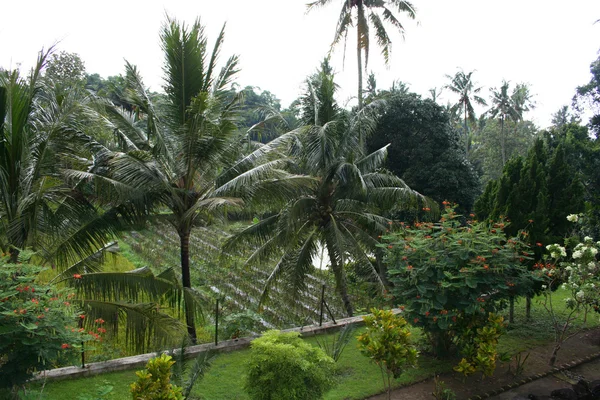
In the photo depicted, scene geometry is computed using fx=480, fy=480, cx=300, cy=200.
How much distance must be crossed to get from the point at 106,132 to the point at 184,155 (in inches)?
53.1

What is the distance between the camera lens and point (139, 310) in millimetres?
6781

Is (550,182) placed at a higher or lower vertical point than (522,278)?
A: higher

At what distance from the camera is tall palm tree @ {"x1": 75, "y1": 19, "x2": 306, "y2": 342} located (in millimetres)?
7598

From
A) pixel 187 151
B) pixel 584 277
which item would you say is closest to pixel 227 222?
pixel 187 151

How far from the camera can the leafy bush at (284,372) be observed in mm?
5152

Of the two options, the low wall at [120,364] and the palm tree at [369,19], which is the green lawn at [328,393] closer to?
the low wall at [120,364]

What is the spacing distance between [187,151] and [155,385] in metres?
4.25

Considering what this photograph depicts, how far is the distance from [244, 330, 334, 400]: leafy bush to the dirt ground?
1.87 m

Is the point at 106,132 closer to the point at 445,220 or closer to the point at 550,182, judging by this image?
the point at 445,220

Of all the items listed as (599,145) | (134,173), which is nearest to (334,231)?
(134,173)

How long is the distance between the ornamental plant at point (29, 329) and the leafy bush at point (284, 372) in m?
1.80

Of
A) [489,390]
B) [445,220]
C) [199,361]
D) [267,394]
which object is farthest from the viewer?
[445,220]

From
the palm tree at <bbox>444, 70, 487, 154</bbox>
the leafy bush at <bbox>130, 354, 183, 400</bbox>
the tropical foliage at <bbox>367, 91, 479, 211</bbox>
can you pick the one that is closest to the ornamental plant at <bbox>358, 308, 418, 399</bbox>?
the leafy bush at <bbox>130, 354, 183, 400</bbox>

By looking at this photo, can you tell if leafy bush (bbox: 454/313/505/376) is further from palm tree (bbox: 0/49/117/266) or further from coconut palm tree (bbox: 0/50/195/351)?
palm tree (bbox: 0/49/117/266)
